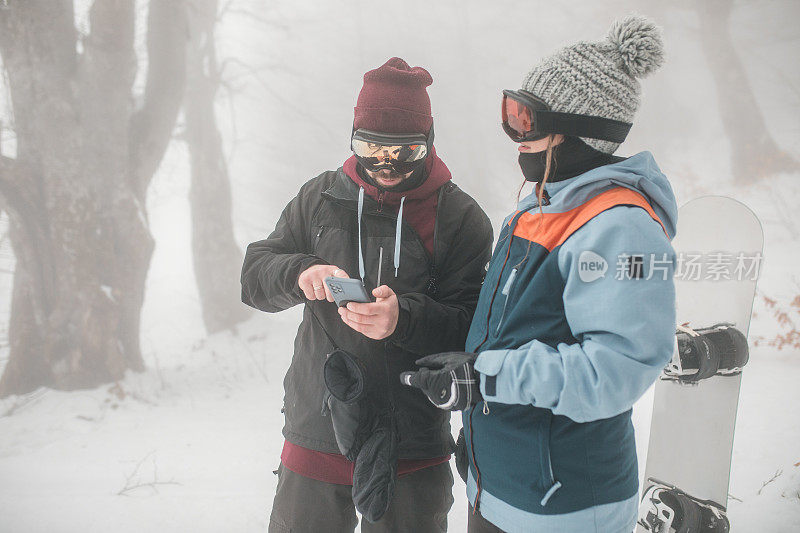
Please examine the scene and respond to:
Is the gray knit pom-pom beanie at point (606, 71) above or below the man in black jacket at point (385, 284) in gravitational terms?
above

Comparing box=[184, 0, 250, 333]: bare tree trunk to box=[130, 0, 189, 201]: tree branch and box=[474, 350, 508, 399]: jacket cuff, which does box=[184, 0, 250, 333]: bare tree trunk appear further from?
box=[474, 350, 508, 399]: jacket cuff

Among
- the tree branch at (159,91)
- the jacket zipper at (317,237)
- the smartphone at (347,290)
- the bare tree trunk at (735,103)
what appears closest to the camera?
the smartphone at (347,290)

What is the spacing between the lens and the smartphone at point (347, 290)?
3.62 ft

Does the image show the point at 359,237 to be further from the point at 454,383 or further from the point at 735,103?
the point at 735,103

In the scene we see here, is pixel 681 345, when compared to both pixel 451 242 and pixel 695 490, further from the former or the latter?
pixel 451 242

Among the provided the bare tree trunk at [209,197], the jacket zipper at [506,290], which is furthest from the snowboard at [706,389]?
the bare tree trunk at [209,197]

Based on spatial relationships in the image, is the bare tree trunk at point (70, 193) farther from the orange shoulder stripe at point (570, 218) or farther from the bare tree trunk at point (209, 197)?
the orange shoulder stripe at point (570, 218)

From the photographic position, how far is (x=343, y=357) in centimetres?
125

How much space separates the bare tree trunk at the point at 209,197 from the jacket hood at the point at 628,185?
15.8ft

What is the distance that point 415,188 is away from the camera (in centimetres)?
135

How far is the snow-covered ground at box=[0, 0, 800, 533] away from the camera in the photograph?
287cm

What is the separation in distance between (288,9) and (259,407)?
4.36m

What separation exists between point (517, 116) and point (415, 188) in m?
0.38

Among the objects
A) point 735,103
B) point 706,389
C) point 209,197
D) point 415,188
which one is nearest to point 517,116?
point 415,188
